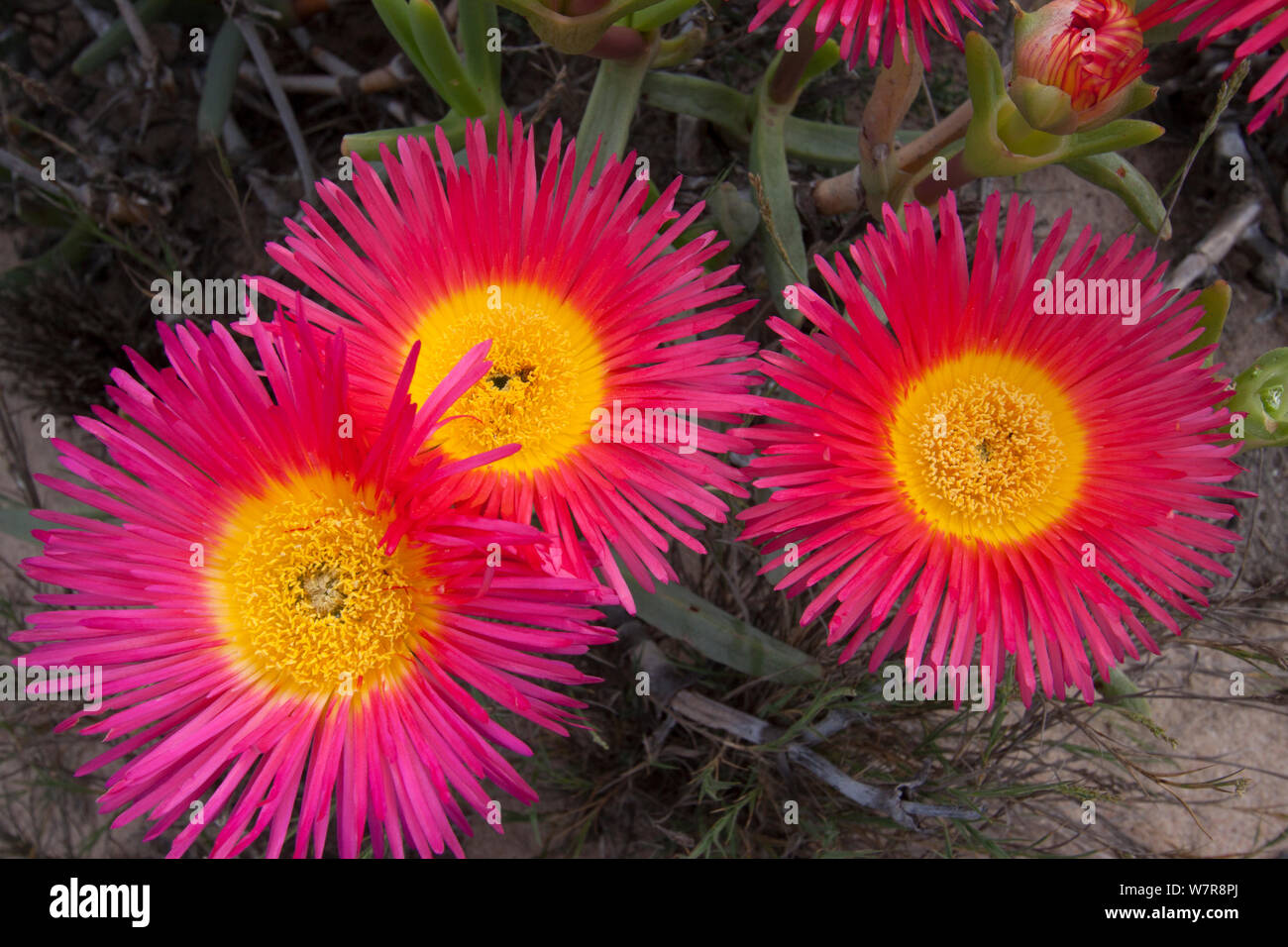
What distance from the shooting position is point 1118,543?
0.88 m

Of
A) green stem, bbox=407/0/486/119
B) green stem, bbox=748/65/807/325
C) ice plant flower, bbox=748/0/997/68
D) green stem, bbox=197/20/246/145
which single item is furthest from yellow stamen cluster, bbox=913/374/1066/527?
green stem, bbox=197/20/246/145

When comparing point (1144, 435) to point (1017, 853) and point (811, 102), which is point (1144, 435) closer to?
point (1017, 853)

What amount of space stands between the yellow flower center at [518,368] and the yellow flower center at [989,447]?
1.05ft

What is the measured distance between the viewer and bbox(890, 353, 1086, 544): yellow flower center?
0.97m

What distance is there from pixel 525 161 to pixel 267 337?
11.3 inches

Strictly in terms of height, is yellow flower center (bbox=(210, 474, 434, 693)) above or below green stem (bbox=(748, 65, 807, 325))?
below

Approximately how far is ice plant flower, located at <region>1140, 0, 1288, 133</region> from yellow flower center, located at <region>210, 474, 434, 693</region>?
30.3 inches

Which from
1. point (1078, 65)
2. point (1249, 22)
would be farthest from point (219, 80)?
point (1249, 22)

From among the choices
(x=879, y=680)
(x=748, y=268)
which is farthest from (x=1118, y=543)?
(x=748, y=268)

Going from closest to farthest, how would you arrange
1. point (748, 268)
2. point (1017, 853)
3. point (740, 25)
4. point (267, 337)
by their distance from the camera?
point (267, 337) → point (1017, 853) → point (748, 268) → point (740, 25)

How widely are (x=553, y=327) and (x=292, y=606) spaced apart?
37cm

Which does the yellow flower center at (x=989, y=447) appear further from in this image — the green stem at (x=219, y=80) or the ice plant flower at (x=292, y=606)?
the green stem at (x=219, y=80)

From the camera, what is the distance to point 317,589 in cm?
92

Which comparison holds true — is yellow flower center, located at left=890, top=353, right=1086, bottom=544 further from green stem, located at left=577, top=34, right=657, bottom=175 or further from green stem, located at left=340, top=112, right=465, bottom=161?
green stem, located at left=340, top=112, right=465, bottom=161
